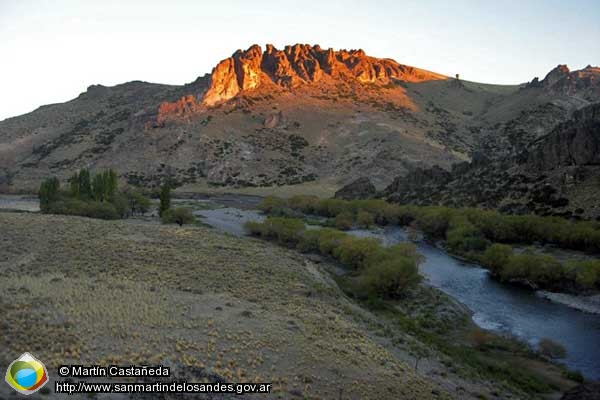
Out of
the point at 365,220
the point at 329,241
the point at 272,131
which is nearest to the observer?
the point at 329,241

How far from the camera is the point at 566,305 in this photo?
39.0 metres

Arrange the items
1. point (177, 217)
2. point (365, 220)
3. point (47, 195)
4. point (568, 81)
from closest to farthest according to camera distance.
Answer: point (177, 217)
point (47, 195)
point (365, 220)
point (568, 81)

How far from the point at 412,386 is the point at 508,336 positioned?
604 inches

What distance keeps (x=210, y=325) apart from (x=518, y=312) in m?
26.7

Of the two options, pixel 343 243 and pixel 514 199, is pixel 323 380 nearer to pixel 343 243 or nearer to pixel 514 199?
pixel 343 243

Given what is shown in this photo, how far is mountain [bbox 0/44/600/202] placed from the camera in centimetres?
13725

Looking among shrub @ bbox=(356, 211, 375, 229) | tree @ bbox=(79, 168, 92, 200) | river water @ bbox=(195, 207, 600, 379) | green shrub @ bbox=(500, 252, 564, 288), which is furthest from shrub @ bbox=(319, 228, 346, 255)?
tree @ bbox=(79, 168, 92, 200)

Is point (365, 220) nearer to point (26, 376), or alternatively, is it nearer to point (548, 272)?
point (548, 272)

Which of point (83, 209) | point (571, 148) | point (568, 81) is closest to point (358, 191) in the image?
point (571, 148)

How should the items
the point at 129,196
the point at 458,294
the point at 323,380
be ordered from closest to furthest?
the point at 323,380 < the point at 458,294 < the point at 129,196

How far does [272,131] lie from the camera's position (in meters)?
161

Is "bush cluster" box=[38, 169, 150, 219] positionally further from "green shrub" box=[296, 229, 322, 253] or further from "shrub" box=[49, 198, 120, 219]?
"green shrub" box=[296, 229, 322, 253]

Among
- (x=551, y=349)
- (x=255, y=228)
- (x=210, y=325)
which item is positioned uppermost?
(x=210, y=325)

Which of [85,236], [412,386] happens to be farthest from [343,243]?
[412,386]
